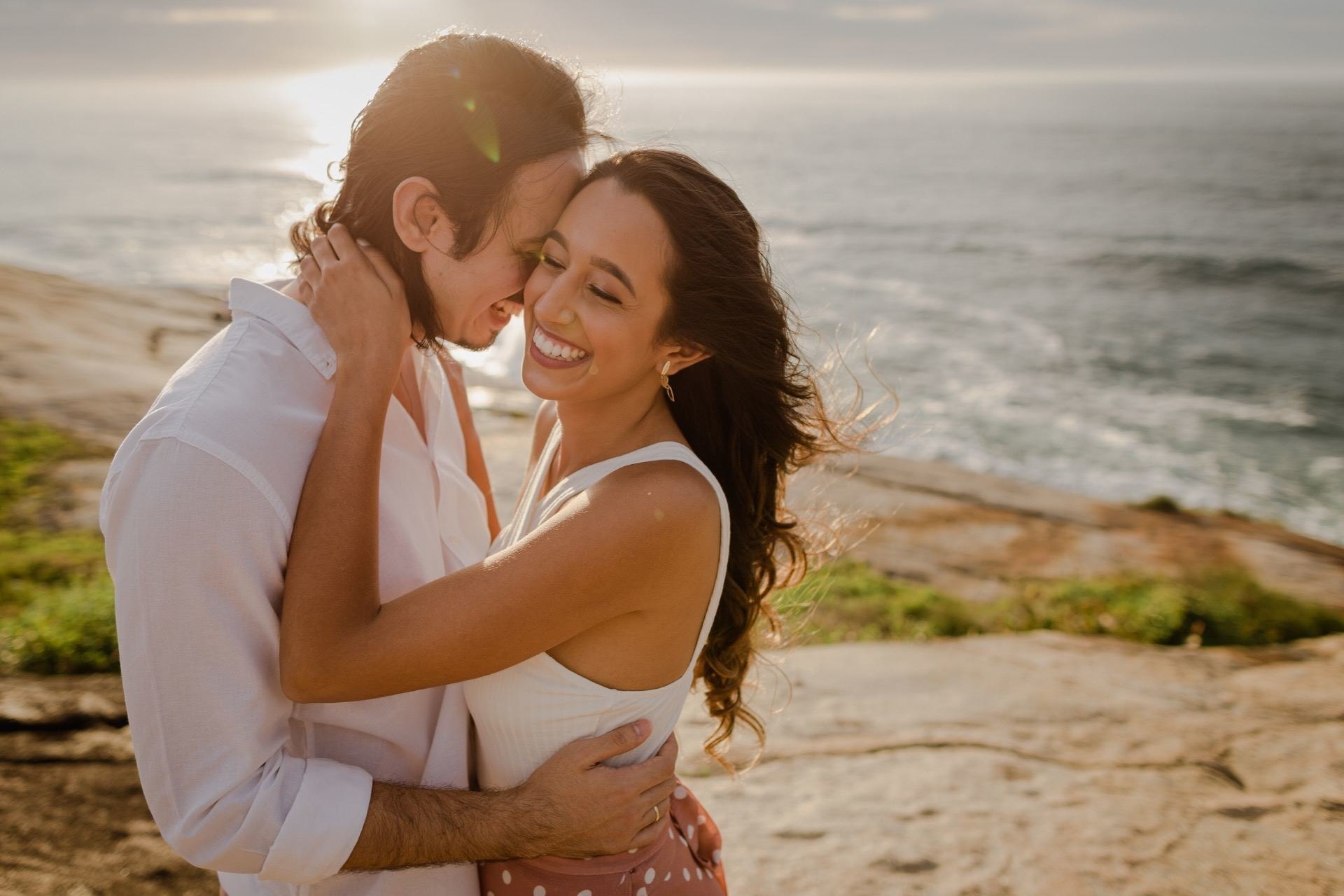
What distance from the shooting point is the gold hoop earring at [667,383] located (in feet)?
8.93

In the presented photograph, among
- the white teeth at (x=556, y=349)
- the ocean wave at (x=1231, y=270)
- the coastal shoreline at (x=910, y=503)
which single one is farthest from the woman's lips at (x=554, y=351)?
the ocean wave at (x=1231, y=270)

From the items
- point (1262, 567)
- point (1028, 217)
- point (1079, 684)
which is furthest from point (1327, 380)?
point (1028, 217)

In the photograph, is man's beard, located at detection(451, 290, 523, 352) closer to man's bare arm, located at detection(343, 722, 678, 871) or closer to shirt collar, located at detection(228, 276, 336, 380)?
shirt collar, located at detection(228, 276, 336, 380)

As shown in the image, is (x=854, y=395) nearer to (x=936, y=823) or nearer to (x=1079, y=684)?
(x=936, y=823)

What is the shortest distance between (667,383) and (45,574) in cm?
402

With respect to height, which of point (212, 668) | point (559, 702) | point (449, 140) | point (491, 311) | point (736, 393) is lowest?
point (559, 702)

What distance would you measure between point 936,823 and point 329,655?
2668 mm

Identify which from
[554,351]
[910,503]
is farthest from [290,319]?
[910,503]

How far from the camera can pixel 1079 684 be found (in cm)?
513

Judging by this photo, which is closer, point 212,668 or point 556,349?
point 212,668

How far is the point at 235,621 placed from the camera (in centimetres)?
190

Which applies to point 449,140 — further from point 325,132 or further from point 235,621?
point 325,132

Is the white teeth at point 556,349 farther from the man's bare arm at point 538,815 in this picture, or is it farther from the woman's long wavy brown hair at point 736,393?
the man's bare arm at point 538,815

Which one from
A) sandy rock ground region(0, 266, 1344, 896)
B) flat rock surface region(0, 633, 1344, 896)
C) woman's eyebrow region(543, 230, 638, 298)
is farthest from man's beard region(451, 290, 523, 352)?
flat rock surface region(0, 633, 1344, 896)
